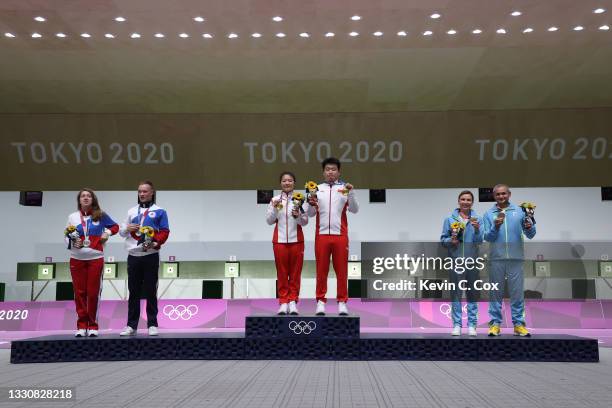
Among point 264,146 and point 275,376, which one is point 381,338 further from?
point 264,146

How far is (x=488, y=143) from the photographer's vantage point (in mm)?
10695

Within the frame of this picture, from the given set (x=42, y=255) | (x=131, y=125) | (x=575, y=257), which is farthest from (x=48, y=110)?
(x=575, y=257)

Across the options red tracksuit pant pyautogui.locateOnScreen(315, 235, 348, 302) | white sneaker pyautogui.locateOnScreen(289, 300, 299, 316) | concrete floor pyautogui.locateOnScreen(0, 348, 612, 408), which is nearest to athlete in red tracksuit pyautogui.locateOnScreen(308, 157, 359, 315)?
red tracksuit pant pyautogui.locateOnScreen(315, 235, 348, 302)

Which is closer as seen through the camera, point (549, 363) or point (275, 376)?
point (275, 376)

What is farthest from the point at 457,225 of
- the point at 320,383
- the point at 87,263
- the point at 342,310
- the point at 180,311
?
the point at 180,311

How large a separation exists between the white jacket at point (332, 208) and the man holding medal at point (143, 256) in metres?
1.74

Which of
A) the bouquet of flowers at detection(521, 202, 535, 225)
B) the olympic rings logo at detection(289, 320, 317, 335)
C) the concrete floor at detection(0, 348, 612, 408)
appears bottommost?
the concrete floor at detection(0, 348, 612, 408)

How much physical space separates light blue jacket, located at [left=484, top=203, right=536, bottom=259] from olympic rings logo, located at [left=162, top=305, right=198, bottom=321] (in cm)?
580

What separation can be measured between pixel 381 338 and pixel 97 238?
3282 mm

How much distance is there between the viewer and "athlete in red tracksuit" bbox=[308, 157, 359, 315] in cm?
583

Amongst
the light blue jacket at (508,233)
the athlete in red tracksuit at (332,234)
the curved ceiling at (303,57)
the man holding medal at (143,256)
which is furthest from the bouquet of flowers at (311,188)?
the curved ceiling at (303,57)

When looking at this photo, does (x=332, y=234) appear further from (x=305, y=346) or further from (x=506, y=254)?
(x=506, y=254)

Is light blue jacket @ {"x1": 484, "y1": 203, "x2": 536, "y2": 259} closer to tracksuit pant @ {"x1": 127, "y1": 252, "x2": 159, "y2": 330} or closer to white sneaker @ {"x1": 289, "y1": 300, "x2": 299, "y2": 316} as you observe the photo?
white sneaker @ {"x1": 289, "y1": 300, "x2": 299, "y2": 316}

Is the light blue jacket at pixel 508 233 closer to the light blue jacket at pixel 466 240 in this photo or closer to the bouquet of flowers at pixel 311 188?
the light blue jacket at pixel 466 240
